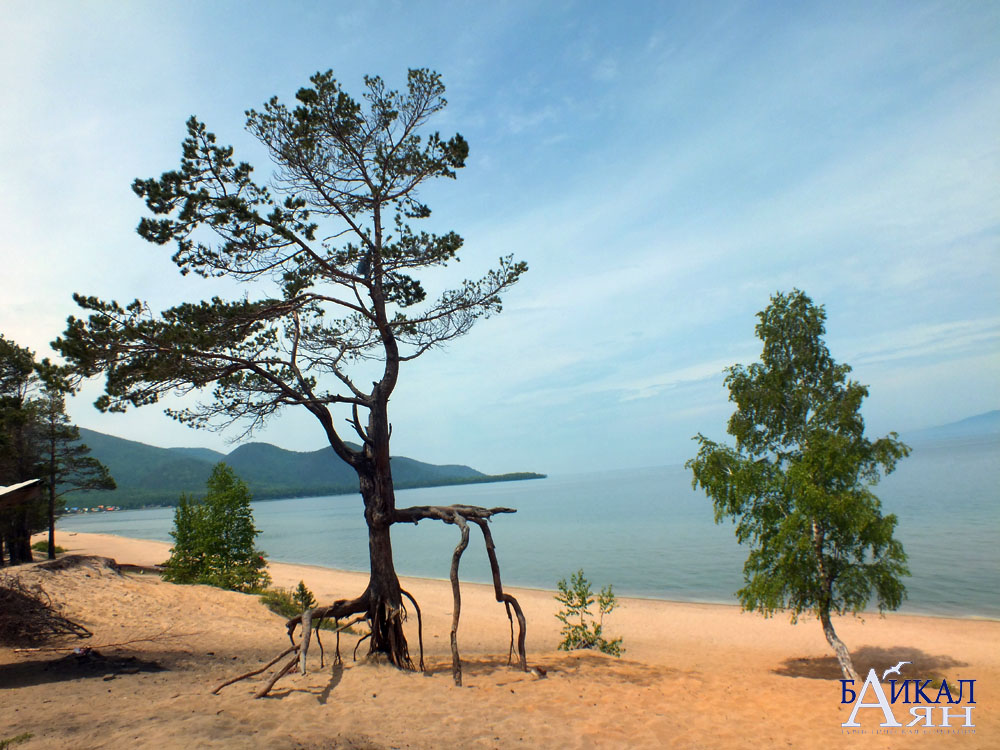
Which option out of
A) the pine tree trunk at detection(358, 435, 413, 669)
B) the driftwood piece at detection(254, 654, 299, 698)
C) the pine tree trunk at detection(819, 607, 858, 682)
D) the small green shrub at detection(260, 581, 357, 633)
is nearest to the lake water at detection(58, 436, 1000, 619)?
the pine tree trunk at detection(819, 607, 858, 682)

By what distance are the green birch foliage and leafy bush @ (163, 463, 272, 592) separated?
15.3m

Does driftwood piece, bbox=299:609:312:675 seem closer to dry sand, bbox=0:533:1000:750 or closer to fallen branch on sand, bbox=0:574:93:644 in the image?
dry sand, bbox=0:533:1000:750

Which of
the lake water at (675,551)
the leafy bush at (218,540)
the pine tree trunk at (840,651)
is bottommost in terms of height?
the lake water at (675,551)

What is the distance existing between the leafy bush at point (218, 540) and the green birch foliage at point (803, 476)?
15.3 m

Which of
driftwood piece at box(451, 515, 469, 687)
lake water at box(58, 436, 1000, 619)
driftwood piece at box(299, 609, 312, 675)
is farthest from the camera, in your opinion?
lake water at box(58, 436, 1000, 619)

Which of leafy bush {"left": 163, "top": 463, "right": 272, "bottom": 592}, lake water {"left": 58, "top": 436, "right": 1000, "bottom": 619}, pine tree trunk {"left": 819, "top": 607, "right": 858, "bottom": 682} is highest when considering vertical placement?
leafy bush {"left": 163, "top": 463, "right": 272, "bottom": 592}

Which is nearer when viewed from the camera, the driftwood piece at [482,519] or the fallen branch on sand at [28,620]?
the driftwood piece at [482,519]

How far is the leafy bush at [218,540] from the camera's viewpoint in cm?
1973

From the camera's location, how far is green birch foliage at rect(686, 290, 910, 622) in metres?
12.2

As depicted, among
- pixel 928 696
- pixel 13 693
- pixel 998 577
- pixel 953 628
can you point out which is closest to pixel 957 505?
pixel 998 577

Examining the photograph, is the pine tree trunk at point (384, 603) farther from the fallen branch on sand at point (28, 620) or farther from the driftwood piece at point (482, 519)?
the fallen branch on sand at point (28, 620)

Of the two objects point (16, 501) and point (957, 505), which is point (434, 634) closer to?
point (16, 501)

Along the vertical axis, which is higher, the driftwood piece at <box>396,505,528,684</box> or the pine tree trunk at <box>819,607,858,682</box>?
the driftwood piece at <box>396,505,528,684</box>


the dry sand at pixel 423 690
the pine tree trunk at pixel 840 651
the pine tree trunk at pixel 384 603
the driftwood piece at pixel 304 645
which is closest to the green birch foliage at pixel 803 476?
the pine tree trunk at pixel 840 651
